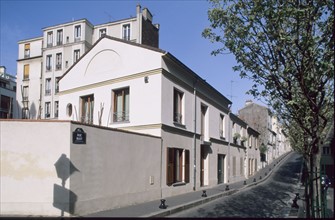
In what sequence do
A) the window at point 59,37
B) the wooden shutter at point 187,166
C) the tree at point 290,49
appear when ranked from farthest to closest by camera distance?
the window at point 59,37
the wooden shutter at point 187,166
the tree at point 290,49

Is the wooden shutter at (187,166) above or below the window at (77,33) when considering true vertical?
below

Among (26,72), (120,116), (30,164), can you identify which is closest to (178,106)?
(120,116)

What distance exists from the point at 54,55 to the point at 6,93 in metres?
11.2

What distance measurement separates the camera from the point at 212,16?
7.11m

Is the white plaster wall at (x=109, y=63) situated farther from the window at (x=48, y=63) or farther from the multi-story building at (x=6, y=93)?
the multi-story building at (x=6, y=93)

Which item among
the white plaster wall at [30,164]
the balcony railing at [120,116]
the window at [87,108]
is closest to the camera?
the white plaster wall at [30,164]

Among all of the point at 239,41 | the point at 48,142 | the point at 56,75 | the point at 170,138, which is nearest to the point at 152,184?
the point at 170,138

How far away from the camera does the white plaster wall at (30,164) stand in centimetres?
917

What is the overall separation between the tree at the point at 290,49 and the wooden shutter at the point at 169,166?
26.5 feet

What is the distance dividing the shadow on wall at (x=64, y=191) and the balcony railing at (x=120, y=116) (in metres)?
6.69

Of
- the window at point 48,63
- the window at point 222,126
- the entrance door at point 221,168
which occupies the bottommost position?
the entrance door at point 221,168

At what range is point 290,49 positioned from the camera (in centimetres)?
642

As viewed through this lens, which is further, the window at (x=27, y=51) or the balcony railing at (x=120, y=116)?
the window at (x=27, y=51)

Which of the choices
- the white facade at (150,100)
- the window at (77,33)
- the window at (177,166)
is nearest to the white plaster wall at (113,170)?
the window at (177,166)
